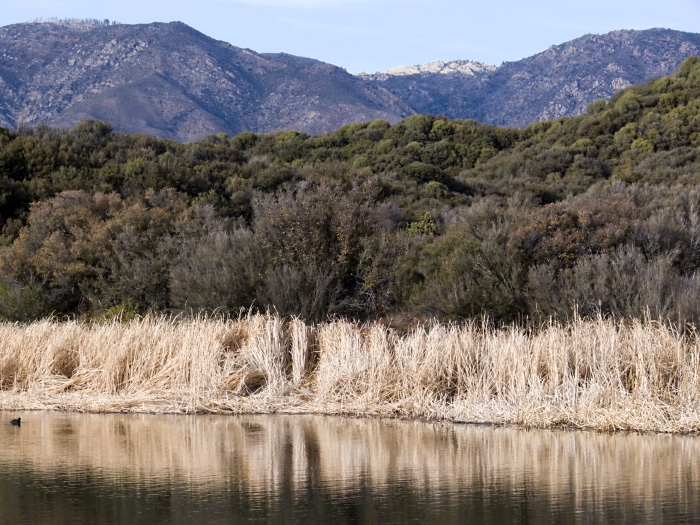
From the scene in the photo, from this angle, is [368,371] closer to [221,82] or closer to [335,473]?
[335,473]

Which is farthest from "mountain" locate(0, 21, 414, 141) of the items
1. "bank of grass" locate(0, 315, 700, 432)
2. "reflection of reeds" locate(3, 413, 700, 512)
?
"reflection of reeds" locate(3, 413, 700, 512)

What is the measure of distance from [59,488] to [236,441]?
2.90 m

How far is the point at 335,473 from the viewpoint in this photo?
943cm

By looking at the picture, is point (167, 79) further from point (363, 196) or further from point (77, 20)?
point (363, 196)

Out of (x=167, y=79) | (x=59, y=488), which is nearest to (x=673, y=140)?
(x=59, y=488)

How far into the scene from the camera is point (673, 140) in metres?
50.3

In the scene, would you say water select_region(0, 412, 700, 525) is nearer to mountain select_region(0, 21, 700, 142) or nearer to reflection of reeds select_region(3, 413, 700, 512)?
reflection of reeds select_region(3, 413, 700, 512)

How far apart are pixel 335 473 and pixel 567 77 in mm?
136396

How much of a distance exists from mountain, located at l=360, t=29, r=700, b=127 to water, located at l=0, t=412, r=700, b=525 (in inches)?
4415

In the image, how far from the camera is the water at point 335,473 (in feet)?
25.3

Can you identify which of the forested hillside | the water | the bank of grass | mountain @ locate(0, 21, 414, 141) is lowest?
the water

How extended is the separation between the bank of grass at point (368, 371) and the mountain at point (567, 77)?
110m

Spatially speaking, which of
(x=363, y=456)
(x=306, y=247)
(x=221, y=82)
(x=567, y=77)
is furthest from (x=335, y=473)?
(x=567, y=77)

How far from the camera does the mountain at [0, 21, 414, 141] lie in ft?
338
